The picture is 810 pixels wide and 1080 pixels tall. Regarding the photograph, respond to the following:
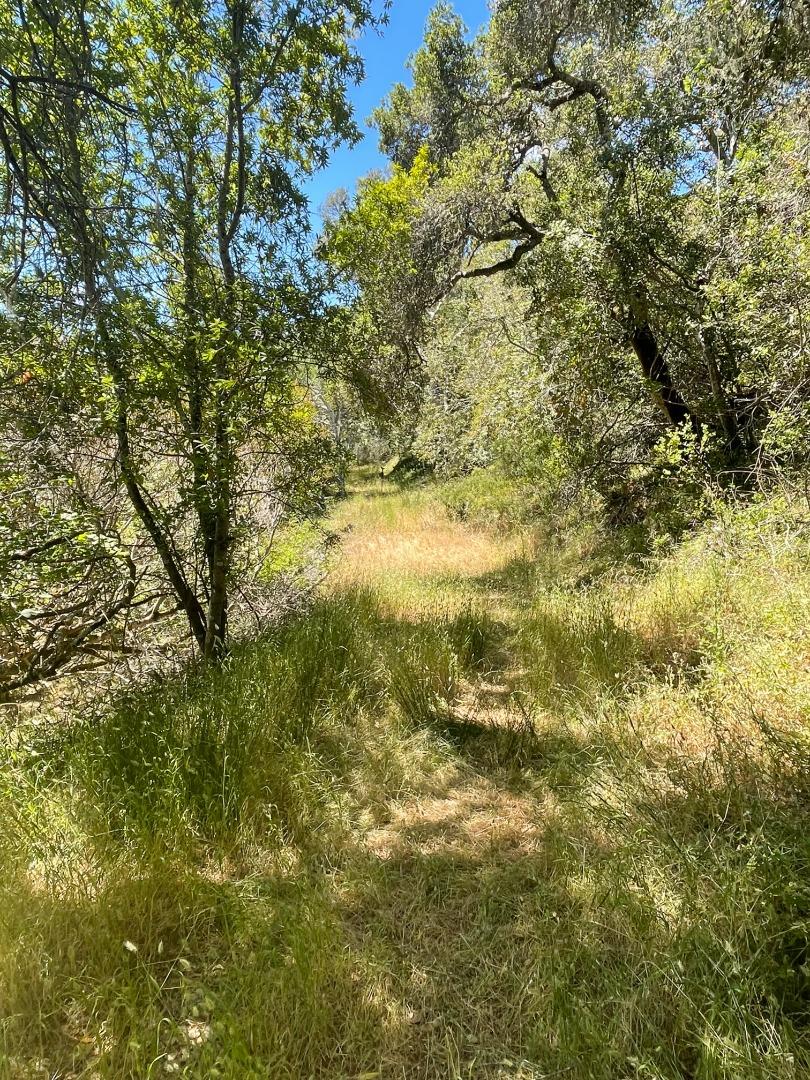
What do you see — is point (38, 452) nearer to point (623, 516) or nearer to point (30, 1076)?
point (30, 1076)

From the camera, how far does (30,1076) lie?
4.33 feet

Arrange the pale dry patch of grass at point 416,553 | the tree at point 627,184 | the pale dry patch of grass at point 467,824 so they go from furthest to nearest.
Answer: the pale dry patch of grass at point 416,553 → the tree at point 627,184 → the pale dry patch of grass at point 467,824

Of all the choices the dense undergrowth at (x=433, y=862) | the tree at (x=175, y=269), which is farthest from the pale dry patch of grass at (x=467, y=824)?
the tree at (x=175, y=269)

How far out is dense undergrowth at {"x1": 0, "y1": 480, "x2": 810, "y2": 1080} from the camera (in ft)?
4.51

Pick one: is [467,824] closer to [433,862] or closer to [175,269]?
[433,862]

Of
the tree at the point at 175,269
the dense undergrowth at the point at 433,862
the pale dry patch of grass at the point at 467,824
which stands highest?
the tree at the point at 175,269

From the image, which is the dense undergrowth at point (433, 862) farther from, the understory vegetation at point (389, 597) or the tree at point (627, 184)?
the tree at point (627, 184)

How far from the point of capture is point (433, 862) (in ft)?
6.92

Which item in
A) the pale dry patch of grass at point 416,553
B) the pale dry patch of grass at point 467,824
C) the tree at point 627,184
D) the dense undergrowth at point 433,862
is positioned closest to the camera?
the dense undergrowth at point 433,862

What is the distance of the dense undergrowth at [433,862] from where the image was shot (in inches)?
54.2

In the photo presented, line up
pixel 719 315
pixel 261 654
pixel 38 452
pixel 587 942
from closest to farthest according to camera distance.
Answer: pixel 587 942
pixel 38 452
pixel 261 654
pixel 719 315

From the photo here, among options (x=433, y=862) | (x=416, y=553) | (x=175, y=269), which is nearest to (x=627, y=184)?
(x=175, y=269)

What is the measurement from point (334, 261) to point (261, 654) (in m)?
3.04

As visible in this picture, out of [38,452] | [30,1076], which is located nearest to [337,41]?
[38,452]
